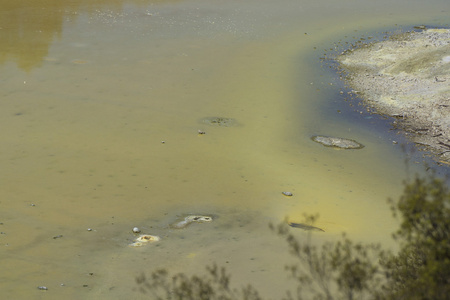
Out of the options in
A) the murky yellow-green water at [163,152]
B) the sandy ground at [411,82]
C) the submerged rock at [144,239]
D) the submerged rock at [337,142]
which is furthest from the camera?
the sandy ground at [411,82]

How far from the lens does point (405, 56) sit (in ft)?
68.2

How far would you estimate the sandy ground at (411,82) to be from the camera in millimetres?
15781

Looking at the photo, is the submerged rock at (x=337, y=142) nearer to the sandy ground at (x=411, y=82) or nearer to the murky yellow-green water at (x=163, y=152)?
the murky yellow-green water at (x=163, y=152)

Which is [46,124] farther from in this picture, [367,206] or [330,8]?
→ [330,8]

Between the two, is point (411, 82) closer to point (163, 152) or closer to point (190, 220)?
point (163, 152)

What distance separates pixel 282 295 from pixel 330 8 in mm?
19975

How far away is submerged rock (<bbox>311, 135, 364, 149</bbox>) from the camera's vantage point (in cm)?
1506

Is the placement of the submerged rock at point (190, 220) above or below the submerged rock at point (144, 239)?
above

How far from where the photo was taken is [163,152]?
14.2m

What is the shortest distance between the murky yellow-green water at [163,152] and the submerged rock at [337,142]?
0.28 meters

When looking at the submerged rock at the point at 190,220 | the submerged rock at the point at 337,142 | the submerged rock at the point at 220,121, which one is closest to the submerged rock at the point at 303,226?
the submerged rock at the point at 190,220

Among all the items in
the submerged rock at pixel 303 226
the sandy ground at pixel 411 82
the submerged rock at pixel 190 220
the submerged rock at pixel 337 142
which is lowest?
the submerged rock at pixel 190 220

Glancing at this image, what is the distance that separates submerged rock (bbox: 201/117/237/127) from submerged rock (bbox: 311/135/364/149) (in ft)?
6.68

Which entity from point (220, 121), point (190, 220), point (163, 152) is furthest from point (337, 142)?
point (190, 220)
